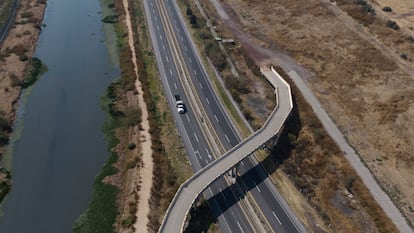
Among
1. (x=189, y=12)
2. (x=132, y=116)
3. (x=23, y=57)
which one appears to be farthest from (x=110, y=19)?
(x=132, y=116)

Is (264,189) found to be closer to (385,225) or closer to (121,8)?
(385,225)

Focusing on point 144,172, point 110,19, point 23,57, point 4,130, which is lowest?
point 144,172

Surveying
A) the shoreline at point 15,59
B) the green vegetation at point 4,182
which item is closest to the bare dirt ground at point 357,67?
the shoreline at point 15,59

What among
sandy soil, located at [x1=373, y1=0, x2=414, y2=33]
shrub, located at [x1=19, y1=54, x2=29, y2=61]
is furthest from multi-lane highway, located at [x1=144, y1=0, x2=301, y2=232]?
sandy soil, located at [x1=373, y1=0, x2=414, y2=33]

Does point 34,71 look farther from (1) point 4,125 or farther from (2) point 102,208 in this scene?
(2) point 102,208

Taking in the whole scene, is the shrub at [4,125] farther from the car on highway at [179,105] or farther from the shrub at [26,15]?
the shrub at [26,15]

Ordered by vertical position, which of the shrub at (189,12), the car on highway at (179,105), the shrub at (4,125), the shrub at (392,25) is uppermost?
the shrub at (189,12)
